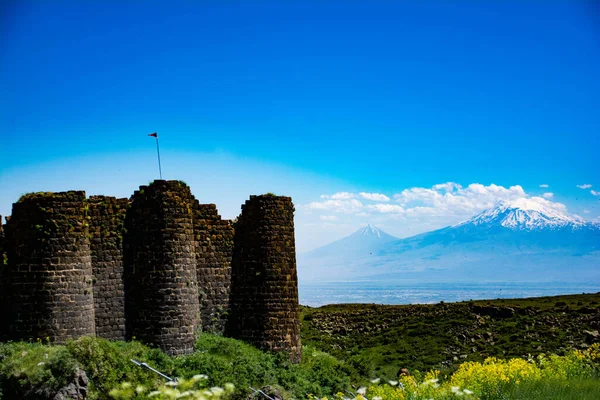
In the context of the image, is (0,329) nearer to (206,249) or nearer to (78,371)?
(78,371)

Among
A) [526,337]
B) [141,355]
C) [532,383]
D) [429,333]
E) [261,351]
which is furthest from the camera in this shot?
[429,333]

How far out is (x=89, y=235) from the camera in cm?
2653

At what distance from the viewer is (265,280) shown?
2941cm

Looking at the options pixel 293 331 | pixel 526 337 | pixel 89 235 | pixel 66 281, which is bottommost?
pixel 526 337

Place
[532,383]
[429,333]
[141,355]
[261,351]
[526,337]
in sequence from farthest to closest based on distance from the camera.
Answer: [429,333]
[526,337]
[261,351]
[141,355]
[532,383]

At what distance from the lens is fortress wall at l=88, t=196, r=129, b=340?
26484 millimetres

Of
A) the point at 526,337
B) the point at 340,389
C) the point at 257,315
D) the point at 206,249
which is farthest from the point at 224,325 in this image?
the point at 526,337

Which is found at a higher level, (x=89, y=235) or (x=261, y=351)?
(x=89, y=235)

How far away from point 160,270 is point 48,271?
3.98m

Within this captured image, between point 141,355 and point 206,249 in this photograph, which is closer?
point 141,355

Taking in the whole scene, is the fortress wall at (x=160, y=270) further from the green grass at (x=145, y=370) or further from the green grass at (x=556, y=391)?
the green grass at (x=556, y=391)

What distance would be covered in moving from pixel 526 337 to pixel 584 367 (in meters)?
28.4

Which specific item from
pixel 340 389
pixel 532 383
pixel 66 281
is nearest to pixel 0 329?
pixel 66 281

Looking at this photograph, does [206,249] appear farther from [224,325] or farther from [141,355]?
[141,355]
